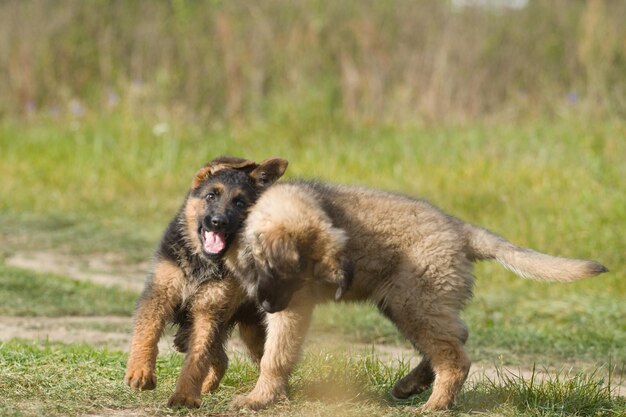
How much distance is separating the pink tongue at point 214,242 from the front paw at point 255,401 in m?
0.72

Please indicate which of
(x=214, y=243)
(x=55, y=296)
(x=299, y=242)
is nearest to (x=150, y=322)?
(x=214, y=243)

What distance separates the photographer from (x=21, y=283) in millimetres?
8953

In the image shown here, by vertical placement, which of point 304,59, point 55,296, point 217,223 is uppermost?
point 304,59

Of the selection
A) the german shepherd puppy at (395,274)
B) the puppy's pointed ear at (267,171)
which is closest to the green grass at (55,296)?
the puppy's pointed ear at (267,171)

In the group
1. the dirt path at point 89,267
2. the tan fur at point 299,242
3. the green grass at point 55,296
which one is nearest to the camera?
the tan fur at point 299,242

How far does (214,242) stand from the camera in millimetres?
5484

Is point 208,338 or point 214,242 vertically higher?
point 214,242

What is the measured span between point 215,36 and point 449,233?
1126 centimetres

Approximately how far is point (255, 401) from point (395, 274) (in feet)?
2.91

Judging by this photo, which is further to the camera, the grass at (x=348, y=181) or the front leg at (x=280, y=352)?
the grass at (x=348, y=181)

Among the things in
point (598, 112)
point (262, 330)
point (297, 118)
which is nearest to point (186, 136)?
point (297, 118)

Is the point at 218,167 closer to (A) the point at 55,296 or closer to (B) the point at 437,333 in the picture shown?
(B) the point at 437,333

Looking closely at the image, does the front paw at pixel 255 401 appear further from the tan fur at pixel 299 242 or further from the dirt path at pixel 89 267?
the dirt path at pixel 89 267

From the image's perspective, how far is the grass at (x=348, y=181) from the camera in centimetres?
546
